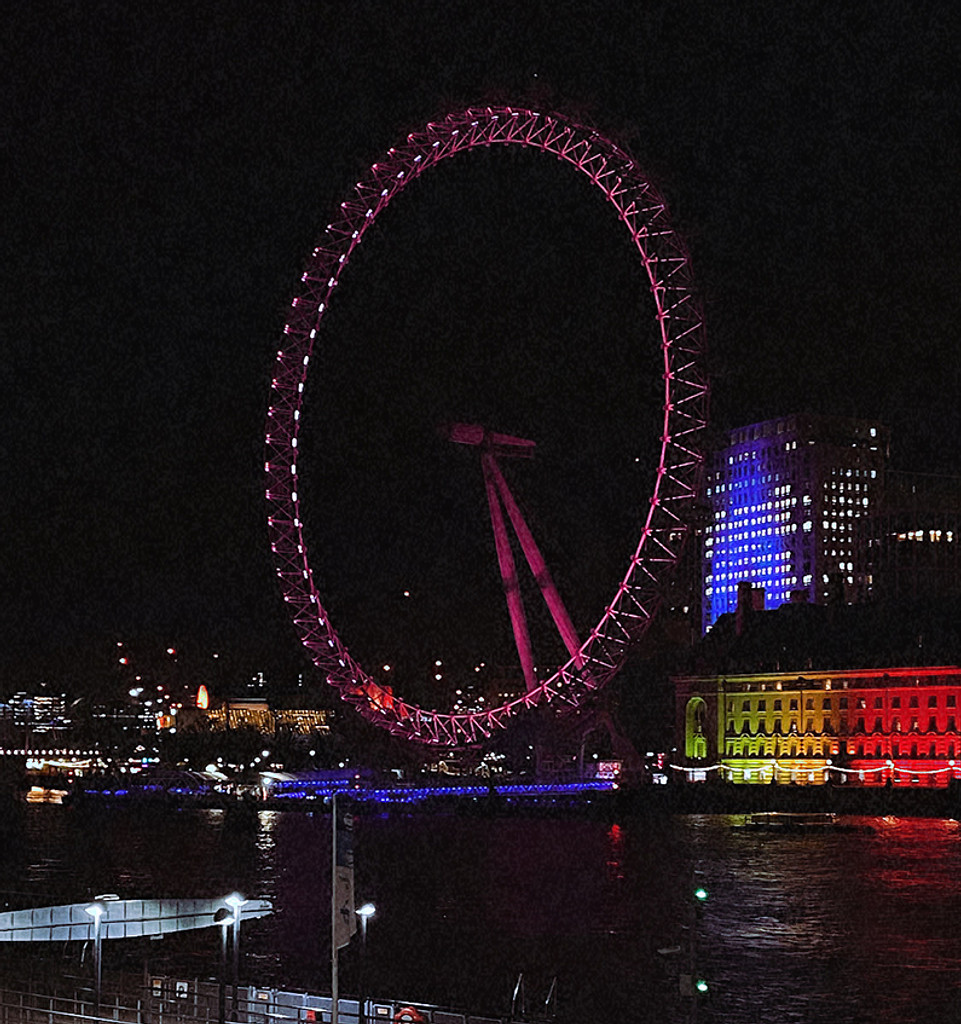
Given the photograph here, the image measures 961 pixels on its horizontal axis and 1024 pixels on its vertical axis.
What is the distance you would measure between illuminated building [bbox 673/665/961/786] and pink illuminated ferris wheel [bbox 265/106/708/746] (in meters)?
46.6

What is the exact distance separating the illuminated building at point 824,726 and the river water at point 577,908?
110 ft

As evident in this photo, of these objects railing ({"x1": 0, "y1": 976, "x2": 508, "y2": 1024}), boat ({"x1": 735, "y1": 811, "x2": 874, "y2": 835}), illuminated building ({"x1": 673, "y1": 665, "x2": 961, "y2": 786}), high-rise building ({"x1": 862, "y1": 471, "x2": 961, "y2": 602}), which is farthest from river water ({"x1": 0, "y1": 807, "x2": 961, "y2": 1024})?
high-rise building ({"x1": 862, "y1": 471, "x2": 961, "y2": 602})

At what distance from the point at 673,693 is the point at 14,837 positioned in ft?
275

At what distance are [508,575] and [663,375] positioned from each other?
89.2 feet

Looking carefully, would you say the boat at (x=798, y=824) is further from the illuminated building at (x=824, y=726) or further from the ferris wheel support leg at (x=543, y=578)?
the illuminated building at (x=824, y=726)

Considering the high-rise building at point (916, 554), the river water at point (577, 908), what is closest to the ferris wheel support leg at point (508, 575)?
the river water at point (577, 908)

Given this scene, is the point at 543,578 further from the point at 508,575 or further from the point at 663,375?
the point at 663,375

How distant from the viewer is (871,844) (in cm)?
8175

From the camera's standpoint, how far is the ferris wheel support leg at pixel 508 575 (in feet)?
293

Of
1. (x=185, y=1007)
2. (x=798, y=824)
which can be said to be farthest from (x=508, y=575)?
(x=185, y=1007)

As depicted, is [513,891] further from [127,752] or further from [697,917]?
[127,752]

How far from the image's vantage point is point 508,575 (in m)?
95.2

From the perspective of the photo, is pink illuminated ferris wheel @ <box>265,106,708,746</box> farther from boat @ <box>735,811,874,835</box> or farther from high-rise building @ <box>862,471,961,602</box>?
high-rise building @ <box>862,471,961,602</box>

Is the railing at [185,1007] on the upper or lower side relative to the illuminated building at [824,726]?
lower
